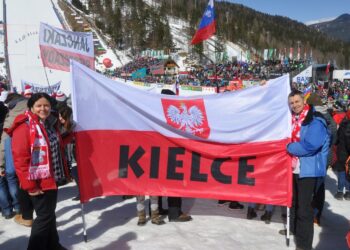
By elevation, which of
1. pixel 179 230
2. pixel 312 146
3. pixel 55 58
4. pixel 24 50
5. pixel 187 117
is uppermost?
pixel 24 50

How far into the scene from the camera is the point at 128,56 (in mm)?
67750

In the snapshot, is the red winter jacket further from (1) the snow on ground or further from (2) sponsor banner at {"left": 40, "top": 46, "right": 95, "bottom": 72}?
(2) sponsor banner at {"left": 40, "top": 46, "right": 95, "bottom": 72}

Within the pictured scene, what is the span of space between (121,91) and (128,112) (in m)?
0.24

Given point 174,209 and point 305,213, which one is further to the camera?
point 174,209

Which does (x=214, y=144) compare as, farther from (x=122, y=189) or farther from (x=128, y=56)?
(x=128, y=56)

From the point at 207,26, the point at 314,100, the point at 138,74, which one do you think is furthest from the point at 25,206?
the point at 138,74

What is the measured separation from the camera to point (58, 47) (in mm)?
7527

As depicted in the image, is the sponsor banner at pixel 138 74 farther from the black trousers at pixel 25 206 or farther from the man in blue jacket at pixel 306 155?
the man in blue jacket at pixel 306 155

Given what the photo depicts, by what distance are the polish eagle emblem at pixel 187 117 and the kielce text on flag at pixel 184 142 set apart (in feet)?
0.04

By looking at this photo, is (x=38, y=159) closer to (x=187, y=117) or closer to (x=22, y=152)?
(x=22, y=152)

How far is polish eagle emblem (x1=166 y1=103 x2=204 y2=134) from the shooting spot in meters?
4.11

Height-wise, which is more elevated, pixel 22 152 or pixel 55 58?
pixel 55 58

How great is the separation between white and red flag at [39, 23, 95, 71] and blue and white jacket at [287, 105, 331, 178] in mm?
5249

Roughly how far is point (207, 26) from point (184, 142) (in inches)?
297
